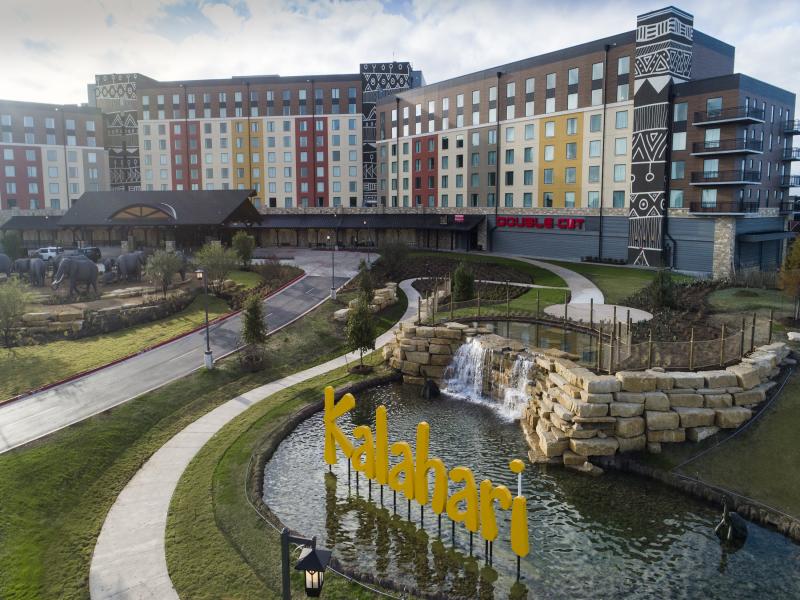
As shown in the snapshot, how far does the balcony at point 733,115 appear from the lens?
2037 inches

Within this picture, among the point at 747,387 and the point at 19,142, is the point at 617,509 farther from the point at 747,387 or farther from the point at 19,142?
the point at 19,142

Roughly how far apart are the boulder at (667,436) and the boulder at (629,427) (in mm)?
374

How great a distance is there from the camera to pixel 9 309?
35.6 metres

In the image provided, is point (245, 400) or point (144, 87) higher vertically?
point (144, 87)

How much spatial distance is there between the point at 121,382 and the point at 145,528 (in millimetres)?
13890

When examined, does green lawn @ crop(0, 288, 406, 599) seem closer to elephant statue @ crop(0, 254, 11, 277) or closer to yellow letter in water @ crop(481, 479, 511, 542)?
yellow letter in water @ crop(481, 479, 511, 542)

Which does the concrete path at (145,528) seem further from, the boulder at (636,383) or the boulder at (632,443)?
the boulder at (636,383)

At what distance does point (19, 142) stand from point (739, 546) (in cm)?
11090

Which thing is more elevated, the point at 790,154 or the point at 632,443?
the point at 790,154

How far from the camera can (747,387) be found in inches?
951

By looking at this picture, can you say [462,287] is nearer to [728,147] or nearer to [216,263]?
[216,263]

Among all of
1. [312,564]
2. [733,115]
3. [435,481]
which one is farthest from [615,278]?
[312,564]

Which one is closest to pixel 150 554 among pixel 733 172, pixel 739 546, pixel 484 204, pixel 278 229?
pixel 739 546

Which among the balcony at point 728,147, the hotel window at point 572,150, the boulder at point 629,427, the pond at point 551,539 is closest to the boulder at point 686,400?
the boulder at point 629,427
